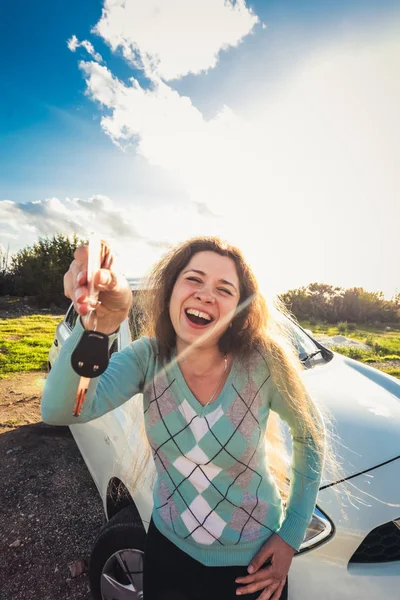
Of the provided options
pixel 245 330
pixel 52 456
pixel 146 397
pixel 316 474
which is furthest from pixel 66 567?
pixel 245 330

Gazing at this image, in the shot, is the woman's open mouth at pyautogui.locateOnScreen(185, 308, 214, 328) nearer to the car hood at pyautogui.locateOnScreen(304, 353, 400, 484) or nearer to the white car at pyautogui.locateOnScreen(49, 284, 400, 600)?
the white car at pyautogui.locateOnScreen(49, 284, 400, 600)

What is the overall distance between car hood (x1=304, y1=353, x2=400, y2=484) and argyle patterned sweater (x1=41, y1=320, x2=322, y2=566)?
401 mm

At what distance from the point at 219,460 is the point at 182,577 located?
435 mm

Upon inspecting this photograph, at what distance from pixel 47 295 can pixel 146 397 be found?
1741 cm

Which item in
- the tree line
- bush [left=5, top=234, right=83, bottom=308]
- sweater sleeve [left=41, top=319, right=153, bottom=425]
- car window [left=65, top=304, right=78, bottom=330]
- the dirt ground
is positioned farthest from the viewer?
bush [left=5, top=234, right=83, bottom=308]

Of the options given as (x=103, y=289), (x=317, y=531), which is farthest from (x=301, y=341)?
(x=103, y=289)

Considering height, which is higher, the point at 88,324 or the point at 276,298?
the point at 276,298

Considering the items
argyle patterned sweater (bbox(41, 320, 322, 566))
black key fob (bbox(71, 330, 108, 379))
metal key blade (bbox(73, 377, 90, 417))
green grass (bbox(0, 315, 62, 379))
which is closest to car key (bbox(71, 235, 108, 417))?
black key fob (bbox(71, 330, 108, 379))

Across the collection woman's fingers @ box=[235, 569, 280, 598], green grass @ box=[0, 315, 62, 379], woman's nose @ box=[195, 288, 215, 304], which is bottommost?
green grass @ box=[0, 315, 62, 379]

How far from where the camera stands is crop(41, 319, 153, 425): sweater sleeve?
100cm

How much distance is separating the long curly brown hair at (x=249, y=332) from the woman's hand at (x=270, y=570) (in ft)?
0.88

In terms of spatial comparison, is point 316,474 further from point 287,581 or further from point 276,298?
point 276,298

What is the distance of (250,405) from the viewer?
1167 millimetres

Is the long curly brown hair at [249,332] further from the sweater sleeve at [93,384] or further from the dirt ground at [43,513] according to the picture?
the dirt ground at [43,513]
